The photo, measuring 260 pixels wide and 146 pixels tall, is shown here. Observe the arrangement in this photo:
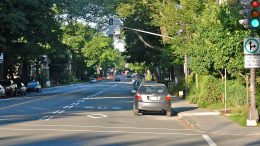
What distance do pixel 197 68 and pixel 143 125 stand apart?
879 centimetres

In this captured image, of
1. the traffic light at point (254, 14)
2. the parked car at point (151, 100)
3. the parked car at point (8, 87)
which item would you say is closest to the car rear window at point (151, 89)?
the parked car at point (151, 100)

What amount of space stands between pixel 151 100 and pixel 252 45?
7349 millimetres

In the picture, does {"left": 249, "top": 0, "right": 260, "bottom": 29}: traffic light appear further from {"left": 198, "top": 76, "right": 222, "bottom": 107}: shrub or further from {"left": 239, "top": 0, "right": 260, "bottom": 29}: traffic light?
{"left": 198, "top": 76, "right": 222, "bottom": 107}: shrub

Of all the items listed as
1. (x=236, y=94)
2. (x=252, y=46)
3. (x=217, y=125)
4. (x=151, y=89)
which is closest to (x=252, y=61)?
(x=252, y=46)

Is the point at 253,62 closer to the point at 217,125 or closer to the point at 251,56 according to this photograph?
the point at 251,56

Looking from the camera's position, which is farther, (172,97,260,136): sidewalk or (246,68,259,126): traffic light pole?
(246,68,259,126): traffic light pole

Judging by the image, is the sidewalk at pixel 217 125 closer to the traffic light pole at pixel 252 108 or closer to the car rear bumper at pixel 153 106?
the traffic light pole at pixel 252 108

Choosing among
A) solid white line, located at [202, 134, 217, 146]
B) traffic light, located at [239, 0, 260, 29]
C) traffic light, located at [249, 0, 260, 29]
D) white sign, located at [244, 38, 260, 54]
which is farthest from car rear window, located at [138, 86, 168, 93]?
solid white line, located at [202, 134, 217, 146]

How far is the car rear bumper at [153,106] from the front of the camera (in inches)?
1003

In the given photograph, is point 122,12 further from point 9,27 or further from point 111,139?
point 111,139

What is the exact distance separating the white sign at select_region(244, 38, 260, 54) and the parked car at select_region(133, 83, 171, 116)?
23.3ft

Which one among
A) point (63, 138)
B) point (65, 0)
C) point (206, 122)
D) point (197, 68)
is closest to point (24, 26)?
point (65, 0)

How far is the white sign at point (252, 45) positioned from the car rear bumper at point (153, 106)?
7118mm

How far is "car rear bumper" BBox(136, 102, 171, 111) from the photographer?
25.5m
